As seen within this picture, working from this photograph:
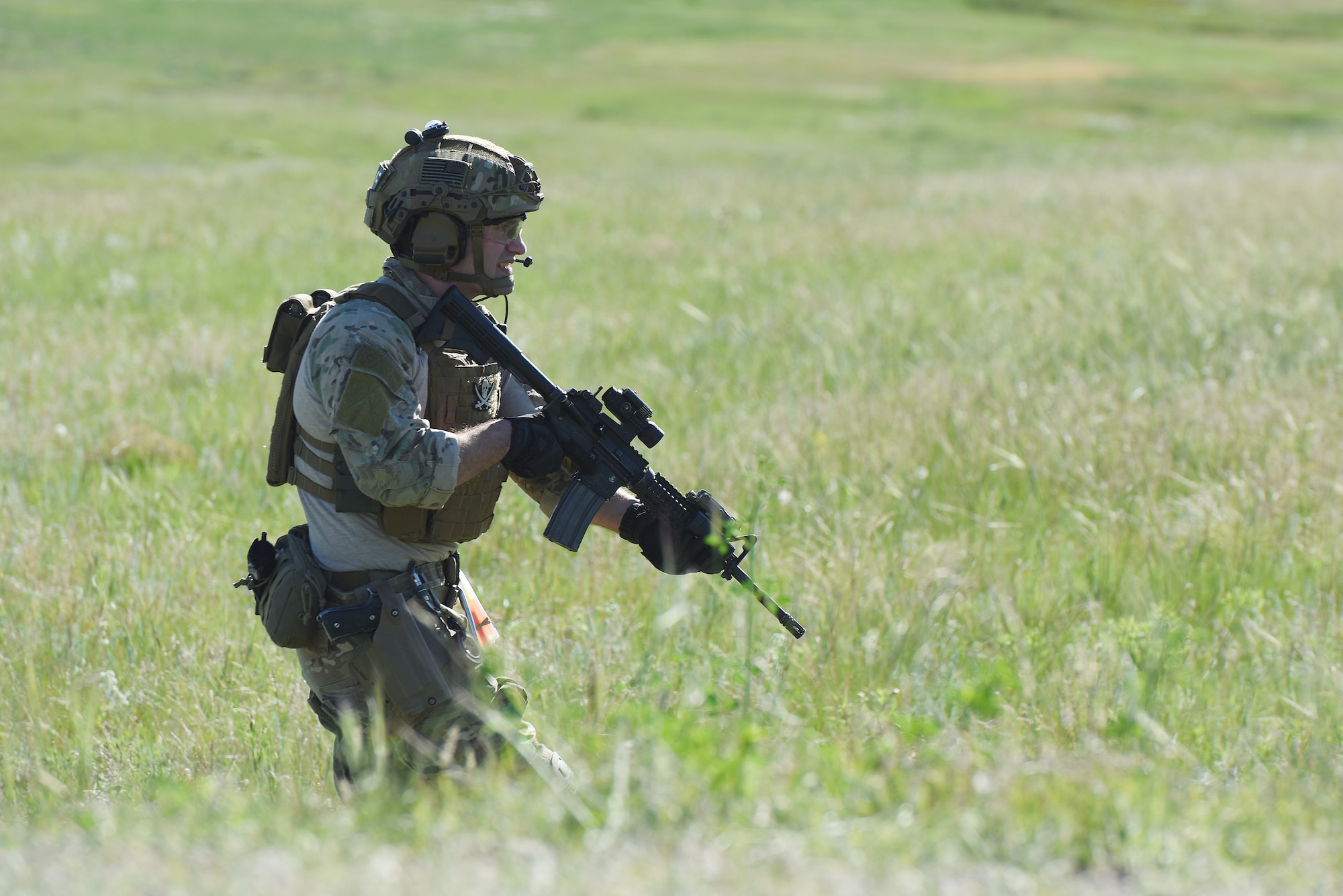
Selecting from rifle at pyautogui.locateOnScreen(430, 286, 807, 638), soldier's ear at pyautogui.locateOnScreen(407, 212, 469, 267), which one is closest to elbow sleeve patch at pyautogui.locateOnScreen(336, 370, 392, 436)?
rifle at pyautogui.locateOnScreen(430, 286, 807, 638)

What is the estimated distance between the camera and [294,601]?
3400 mm

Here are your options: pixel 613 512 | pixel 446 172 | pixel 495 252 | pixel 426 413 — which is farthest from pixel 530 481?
pixel 446 172

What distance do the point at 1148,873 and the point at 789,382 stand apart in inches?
221

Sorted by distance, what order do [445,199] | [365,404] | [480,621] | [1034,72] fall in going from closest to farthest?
[365,404] → [445,199] → [480,621] → [1034,72]

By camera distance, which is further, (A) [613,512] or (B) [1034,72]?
(B) [1034,72]

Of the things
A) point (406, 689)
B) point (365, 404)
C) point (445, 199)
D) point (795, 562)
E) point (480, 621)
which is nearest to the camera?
point (365, 404)

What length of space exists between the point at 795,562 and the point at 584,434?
1.72 m

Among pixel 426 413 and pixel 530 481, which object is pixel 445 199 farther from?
pixel 530 481

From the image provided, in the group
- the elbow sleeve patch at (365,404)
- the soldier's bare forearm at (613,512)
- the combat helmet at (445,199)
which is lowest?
the soldier's bare forearm at (613,512)

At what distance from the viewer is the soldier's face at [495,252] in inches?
143

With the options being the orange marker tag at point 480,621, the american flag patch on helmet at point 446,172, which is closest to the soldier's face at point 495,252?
the american flag patch on helmet at point 446,172

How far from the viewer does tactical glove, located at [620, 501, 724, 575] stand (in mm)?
3740

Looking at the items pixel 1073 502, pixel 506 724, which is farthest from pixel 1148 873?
pixel 1073 502

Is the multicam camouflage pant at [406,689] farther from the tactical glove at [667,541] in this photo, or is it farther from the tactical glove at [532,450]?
the tactical glove at [667,541]
